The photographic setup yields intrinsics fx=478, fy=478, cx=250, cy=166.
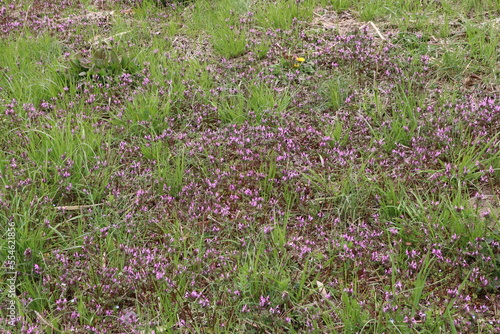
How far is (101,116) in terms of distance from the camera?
4.75m

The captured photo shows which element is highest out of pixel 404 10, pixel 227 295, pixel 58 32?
pixel 404 10

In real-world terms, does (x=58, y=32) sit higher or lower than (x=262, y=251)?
higher

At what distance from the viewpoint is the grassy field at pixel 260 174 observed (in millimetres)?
2863

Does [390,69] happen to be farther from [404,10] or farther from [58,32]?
[58,32]

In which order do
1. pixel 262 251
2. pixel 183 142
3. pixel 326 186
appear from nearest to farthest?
1. pixel 262 251
2. pixel 326 186
3. pixel 183 142

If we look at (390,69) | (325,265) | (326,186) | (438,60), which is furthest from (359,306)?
(438,60)

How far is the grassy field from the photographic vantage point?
2863 millimetres

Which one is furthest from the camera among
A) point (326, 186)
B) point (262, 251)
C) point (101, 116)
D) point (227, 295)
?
point (101, 116)

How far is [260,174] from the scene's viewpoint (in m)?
3.72

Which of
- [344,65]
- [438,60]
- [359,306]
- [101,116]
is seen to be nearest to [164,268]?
[359,306]

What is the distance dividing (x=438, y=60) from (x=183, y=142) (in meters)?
2.72

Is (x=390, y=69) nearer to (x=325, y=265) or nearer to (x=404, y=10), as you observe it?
(x=404, y=10)

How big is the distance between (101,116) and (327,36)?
2728mm

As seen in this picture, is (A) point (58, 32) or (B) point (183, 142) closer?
(B) point (183, 142)
